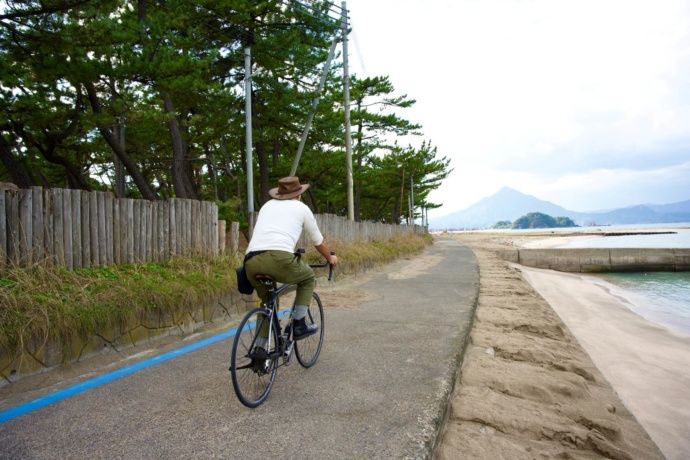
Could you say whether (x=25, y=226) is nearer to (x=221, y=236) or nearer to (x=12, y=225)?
(x=12, y=225)

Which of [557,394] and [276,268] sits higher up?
[276,268]

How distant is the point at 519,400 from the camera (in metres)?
3.01

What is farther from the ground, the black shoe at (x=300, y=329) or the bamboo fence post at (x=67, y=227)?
the bamboo fence post at (x=67, y=227)

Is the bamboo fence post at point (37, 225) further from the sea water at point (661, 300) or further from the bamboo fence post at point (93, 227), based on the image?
the sea water at point (661, 300)

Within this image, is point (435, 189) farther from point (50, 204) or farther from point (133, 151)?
point (50, 204)

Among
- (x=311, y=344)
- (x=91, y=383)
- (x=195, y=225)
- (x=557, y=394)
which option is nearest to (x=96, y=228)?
(x=195, y=225)

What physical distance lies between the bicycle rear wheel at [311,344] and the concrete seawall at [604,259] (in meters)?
25.7

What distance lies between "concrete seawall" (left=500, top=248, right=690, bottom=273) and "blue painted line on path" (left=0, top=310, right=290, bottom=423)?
86.2ft

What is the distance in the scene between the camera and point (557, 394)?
126 inches

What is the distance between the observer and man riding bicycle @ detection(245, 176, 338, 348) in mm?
3102

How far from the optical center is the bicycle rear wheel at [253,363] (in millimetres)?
2803

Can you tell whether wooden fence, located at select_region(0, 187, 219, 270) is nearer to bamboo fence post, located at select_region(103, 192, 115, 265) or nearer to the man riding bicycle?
bamboo fence post, located at select_region(103, 192, 115, 265)

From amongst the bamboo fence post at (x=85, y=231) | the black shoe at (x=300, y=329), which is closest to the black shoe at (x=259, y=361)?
the black shoe at (x=300, y=329)

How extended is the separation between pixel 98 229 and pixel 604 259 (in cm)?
3096
